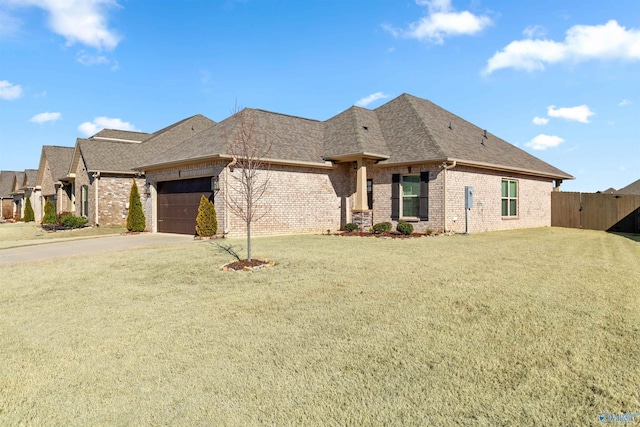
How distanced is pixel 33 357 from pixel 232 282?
137 inches

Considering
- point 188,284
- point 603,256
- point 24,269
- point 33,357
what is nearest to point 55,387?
point 33,357

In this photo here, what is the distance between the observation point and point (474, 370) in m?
3.47

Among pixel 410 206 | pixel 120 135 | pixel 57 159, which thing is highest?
pixel 120 135

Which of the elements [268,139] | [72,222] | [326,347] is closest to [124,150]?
[72,222]

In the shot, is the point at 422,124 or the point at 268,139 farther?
the point at 422,124

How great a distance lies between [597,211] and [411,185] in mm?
11583

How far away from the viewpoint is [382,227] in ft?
52.1

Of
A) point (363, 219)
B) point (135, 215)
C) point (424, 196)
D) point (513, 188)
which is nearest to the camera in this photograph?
point (424, 196)

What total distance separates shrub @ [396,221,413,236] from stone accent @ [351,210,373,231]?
166 cm

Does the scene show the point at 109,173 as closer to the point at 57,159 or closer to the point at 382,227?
the point at 57,159

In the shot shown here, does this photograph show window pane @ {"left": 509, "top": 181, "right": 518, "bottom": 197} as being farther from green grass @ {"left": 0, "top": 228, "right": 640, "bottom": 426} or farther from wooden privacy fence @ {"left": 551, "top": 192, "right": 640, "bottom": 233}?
green grass @ {"left": 0, "top": 228, "right": 640, "bottom": 426}

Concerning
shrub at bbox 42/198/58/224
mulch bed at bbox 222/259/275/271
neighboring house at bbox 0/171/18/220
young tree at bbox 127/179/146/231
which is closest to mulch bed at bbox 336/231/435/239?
mulch bed at bbox 222/259/275/271

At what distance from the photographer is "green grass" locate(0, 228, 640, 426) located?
2.95 meters

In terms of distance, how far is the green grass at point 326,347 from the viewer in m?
2.95
